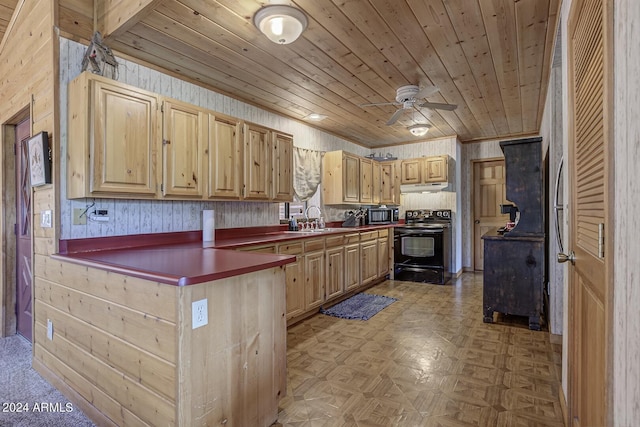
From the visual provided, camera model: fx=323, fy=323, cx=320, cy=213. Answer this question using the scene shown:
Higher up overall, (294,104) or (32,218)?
(294,104)

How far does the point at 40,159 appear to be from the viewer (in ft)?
7.72

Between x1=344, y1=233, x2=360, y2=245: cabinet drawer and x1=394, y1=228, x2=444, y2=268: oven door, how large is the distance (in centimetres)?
128

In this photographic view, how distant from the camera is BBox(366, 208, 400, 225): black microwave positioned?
5.88 m

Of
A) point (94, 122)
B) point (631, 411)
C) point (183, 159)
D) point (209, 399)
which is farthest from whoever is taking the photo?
point (183, 159)

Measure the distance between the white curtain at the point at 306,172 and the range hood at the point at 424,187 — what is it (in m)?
2.02

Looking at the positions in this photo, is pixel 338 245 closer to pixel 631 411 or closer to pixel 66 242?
pixel 66 242

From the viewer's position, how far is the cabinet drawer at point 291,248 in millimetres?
3300

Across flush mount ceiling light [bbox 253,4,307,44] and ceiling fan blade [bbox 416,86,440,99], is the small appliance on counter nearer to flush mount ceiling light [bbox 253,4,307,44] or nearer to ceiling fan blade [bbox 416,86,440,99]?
ceiling fan blade [bbox 416,86,440,99]

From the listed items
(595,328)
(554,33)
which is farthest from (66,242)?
(554,33)

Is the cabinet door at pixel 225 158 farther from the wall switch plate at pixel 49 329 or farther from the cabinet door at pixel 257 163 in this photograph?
the wall switch plate at pixel 49 329

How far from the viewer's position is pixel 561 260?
5.22 ft

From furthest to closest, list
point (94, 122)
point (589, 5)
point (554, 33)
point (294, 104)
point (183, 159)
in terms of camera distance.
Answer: point (294, 104), point (183, 159), point (554, 33), point (94, 122), point (589, 5)

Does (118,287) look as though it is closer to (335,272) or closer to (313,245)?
(313,245)

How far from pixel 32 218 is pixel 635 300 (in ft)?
11.6
